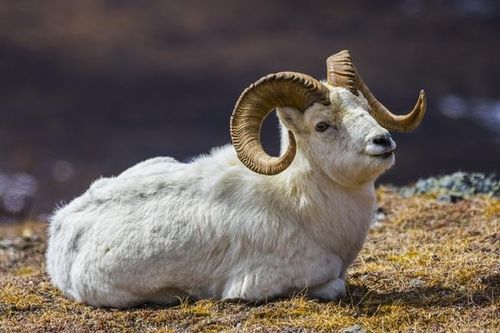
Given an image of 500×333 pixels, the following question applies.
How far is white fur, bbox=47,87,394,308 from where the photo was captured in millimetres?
11625

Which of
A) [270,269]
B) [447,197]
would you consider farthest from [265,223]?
[447,197]

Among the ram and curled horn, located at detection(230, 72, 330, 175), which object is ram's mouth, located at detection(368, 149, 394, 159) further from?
curled horn, located at detection(230, 72, 330, 175)

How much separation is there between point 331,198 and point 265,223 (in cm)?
78

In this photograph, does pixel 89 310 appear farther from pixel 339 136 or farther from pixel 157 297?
pixel 339 136

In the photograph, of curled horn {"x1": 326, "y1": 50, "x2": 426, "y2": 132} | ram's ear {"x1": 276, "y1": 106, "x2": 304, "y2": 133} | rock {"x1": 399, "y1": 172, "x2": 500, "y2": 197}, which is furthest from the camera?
rock {"x1": 399, "y1": 172, "x2": 500, "y2": 197}

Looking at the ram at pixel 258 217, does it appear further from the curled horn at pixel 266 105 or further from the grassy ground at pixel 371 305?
the grassy ground at pixel 371 305

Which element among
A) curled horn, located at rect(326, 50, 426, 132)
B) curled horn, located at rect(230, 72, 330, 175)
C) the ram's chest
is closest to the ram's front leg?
the ram's chest

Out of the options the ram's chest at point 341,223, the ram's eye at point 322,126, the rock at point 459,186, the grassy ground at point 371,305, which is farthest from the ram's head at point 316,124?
the rock at point 459,186

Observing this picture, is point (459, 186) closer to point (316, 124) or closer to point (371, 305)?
point (371, 305)

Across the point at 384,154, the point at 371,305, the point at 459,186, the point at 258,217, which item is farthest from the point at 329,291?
the point at 459,186

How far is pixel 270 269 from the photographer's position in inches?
460

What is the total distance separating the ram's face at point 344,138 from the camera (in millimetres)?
11172

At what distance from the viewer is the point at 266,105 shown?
11.8 m

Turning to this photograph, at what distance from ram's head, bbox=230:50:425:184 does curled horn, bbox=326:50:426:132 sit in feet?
0.05
